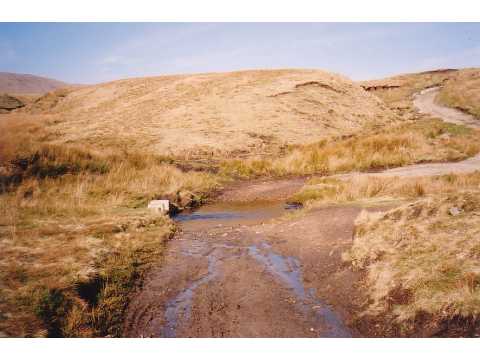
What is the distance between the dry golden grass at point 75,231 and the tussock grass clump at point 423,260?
14.8 ft

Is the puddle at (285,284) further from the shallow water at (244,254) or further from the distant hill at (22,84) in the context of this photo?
the distant hill at (22,84)

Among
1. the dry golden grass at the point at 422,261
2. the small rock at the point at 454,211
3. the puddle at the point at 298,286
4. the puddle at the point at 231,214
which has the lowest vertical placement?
the puddle at the point at 231,214

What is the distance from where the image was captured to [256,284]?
23.6 feet

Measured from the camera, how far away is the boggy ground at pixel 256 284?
5.82 meters

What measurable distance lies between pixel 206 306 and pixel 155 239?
12.4ft

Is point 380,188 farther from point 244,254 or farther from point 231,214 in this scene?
point 244,254

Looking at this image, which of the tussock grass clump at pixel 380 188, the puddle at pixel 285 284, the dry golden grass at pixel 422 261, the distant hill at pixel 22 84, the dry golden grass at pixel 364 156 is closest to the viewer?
the dry golden grass at pixel 422 261

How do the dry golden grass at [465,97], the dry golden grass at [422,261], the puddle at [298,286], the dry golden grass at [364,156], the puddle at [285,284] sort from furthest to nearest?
the dry golden grass at [465,97] < the dry golden grass at [364,156] < the puddle at [285,284] < the puddle at [298,286] < the dry golden grass at [422,261]

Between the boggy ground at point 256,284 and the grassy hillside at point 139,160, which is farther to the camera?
the grassy hillside at point 139,160

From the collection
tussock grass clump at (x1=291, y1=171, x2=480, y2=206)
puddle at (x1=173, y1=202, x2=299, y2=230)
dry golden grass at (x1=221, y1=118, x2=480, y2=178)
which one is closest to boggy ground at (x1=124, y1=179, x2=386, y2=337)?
puddle at (x1=173, y1=202, x2=299, y2=230)

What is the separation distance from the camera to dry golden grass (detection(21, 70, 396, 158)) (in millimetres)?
26312

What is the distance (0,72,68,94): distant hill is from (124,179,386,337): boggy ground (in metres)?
36.9

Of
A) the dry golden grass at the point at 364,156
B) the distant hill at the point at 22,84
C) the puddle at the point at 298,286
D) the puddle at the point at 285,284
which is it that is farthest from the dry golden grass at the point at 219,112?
the puddle at the point at 298,286

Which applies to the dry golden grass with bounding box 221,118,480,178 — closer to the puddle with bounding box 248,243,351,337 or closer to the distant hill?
the puddle with bounding box 248,243,351,337
